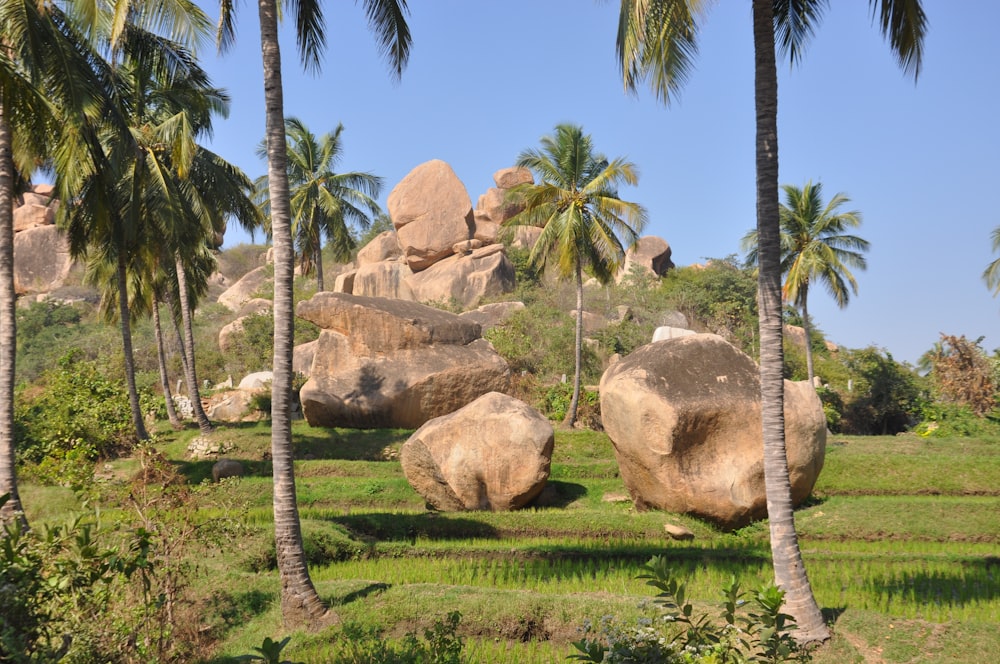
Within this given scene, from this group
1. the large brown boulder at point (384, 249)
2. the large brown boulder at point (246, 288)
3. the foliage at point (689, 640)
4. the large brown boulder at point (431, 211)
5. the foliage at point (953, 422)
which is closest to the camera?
the foliage at point (689, 640)

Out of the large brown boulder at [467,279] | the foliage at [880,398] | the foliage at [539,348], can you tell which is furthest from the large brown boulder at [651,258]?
the foliage at [880,398]

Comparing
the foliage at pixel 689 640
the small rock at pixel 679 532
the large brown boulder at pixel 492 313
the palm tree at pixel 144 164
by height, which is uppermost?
the palm tree at pixel 144 164

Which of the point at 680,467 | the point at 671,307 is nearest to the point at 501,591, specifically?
the point at 680,467

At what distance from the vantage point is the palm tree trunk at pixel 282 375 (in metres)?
8.99

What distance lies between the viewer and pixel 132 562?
6812mm

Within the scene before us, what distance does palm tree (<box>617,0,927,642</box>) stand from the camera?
26.5 ft

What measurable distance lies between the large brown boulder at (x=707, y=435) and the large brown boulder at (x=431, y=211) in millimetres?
33792

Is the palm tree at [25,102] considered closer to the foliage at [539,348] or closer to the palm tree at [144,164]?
the palm tree at [144,164]

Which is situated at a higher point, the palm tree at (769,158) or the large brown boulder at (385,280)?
the large brown boulder at (385,280)

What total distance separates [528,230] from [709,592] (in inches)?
1723

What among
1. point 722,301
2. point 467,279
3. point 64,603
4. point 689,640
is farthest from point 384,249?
point 689,640

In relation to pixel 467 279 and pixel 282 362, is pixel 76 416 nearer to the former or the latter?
pixel 282 362

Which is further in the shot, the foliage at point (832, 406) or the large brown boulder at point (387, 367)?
the foliage at point (832, 406)

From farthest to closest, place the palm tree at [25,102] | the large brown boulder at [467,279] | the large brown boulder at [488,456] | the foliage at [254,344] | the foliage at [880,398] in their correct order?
the large brown boulder at [467,279] → the foliage at [254,344] → the foliage at [880,398] → the large brown boulder at [488,456] → the palm tree at [25,102]
